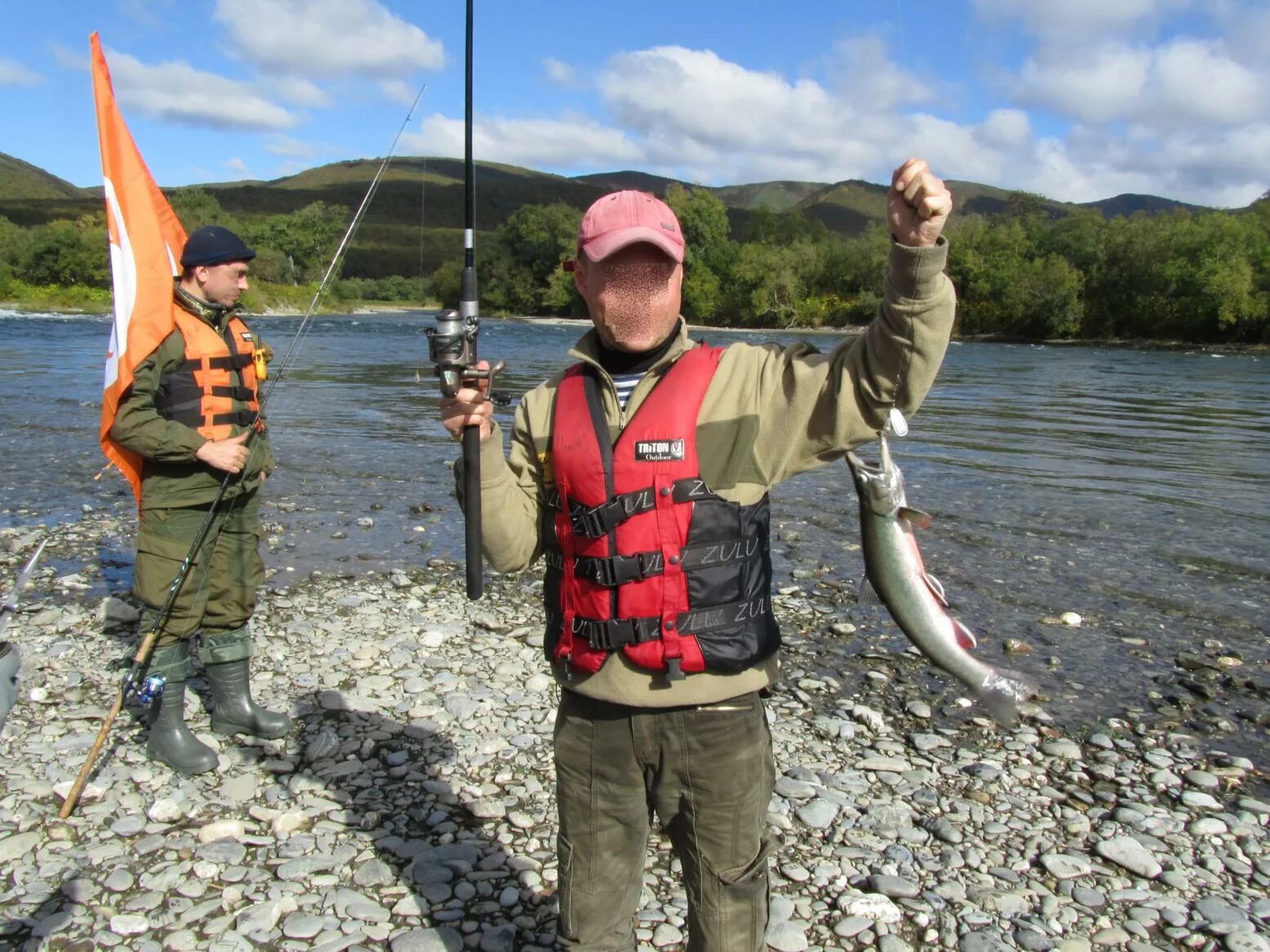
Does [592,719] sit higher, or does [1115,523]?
[592,719]

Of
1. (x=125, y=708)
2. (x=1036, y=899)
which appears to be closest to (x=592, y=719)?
(x=1036, y=899)

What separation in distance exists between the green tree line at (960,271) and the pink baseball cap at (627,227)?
138ft

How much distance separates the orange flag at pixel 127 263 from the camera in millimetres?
5043

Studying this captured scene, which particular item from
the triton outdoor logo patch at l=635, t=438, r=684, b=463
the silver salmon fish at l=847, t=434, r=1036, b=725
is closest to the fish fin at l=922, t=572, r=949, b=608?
the silver salmon fish at l=847, t=434, r=1036, b=725

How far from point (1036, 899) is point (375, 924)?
9.19 feet

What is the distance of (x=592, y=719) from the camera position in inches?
114

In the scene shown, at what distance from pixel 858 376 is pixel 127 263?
4231 millimetres

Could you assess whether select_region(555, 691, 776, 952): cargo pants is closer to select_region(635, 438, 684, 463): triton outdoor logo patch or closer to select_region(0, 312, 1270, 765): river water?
select_region(635, 438, 684, 463): triton outdoor logo patch

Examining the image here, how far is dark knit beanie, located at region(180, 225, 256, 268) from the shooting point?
5312mm

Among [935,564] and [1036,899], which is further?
[935,564]

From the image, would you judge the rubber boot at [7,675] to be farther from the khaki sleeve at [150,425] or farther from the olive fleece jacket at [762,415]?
the khaki sleeve at [150,425]

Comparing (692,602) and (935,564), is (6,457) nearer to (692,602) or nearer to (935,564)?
(935,564)

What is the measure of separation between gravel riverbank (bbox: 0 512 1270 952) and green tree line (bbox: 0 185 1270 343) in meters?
39.3

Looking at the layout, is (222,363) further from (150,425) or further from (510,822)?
(510,822)
